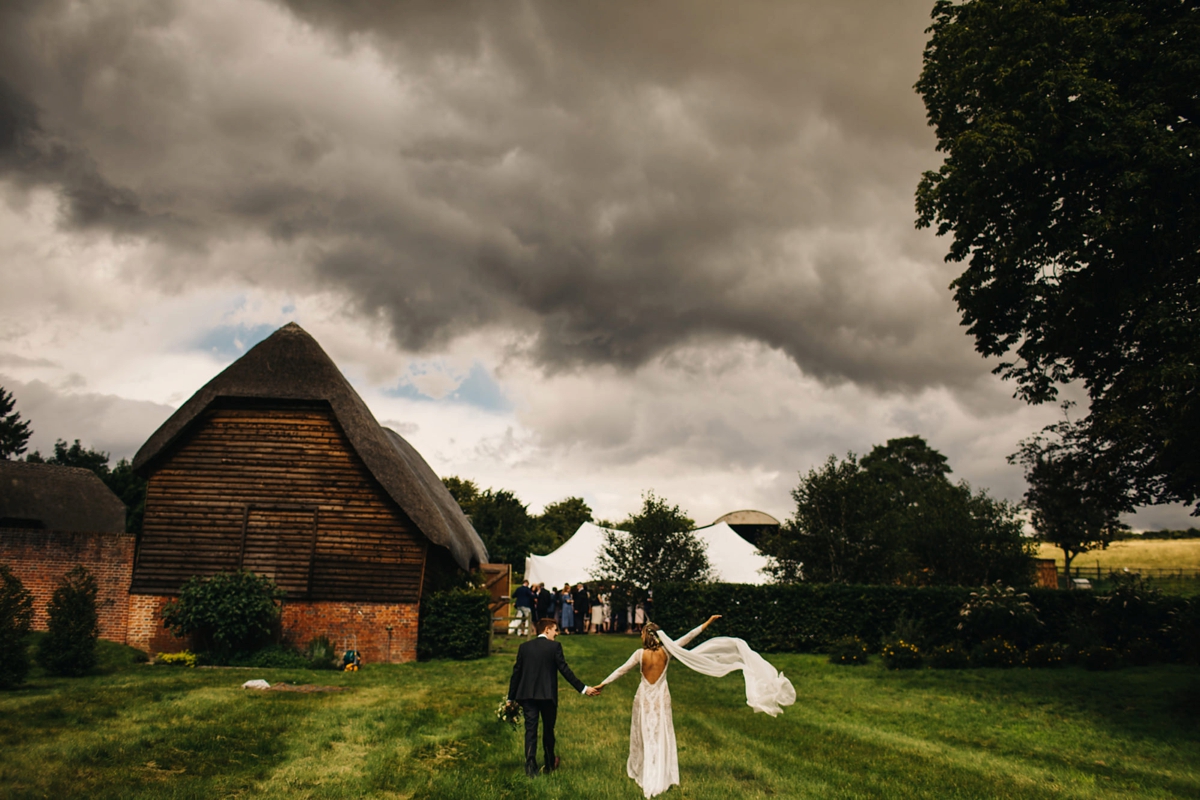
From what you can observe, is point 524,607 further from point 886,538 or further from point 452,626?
point 886,538

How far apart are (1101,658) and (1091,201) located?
1006 cm

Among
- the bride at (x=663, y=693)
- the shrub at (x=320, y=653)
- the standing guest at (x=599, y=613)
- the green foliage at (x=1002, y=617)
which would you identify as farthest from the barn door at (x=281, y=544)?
the green foliage at (x=1002, y=617)

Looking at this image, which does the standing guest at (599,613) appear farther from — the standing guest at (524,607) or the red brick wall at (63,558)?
the red brick wall at (63,558)

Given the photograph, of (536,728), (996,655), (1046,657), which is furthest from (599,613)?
(536,728)

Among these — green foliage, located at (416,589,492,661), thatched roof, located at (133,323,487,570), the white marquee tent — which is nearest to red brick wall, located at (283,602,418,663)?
green foliage, located at (416,589,492,661)

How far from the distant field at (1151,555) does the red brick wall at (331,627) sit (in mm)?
52298

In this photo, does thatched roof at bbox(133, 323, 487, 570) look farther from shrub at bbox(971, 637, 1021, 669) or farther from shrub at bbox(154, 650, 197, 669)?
shrub at bbox(971, 637, 1021, 669)

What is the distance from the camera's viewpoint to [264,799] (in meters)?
6.89

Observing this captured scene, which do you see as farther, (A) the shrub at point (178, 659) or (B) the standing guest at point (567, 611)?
(B) the standing guest at point (567, 611)

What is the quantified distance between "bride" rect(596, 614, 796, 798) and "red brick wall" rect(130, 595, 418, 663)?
38.1 feet

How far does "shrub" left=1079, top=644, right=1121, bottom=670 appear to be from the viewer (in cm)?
1628

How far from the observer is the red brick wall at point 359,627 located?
18.0m

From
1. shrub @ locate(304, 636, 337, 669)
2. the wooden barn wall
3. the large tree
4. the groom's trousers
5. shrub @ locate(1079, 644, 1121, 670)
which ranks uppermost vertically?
the large tree

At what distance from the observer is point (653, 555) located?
94.9 ft
